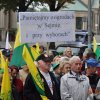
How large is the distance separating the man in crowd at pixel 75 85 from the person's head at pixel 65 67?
0.72 m

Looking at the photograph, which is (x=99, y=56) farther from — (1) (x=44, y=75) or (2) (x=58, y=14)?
(1) (x=44, y=75)

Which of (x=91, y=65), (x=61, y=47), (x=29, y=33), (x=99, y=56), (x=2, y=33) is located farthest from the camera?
(x=2, y=33)

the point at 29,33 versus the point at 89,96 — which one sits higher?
the point at 29,33

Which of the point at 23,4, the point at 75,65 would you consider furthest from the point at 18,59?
the point at 23,4

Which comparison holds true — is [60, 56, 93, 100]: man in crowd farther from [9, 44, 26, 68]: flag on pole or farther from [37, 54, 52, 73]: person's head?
[9, 44, 26, 68]: flag on pole

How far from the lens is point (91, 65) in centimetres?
840

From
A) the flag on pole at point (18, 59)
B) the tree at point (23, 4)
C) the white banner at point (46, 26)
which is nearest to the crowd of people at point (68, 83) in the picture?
the white banner at point (46, 26)

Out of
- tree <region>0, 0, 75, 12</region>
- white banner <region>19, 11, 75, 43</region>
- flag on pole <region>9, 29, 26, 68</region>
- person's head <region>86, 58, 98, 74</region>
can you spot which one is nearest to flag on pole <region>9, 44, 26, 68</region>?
flag on pole <region>9, 29, 26, 68</region>

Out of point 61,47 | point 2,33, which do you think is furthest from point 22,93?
point 2,33

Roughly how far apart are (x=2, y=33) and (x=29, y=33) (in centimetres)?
4487

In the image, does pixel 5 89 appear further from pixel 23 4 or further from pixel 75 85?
pixel 23 4

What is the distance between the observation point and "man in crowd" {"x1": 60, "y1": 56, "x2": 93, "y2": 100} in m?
7.82

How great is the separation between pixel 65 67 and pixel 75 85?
98 centimetres

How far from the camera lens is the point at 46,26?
10.7 m
